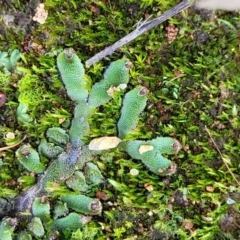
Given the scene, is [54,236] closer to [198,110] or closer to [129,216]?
[129,216]

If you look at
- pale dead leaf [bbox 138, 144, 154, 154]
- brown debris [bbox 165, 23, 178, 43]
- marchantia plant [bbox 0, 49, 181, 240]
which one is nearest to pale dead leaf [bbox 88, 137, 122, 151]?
marchantia plant [bbox 0, 49, 181, 240]

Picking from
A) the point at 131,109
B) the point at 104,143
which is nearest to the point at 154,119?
the point at 131,109

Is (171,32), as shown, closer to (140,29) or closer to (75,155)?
(140,29)

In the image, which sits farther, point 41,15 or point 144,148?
point 41,15

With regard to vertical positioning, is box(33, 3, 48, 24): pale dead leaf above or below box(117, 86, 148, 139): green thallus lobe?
above

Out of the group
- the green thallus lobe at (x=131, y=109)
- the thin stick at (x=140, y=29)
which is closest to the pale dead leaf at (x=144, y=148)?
the green thallus lobe at (x=131, y=109)

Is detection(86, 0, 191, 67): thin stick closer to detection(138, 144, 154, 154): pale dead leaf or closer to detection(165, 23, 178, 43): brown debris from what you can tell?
detection(165, 23, 178, 43): brown debris

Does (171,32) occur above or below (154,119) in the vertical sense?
above

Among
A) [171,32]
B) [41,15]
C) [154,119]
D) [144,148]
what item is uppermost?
[41,15]
